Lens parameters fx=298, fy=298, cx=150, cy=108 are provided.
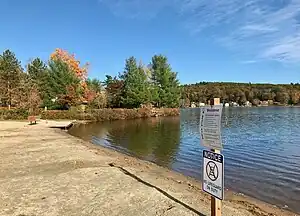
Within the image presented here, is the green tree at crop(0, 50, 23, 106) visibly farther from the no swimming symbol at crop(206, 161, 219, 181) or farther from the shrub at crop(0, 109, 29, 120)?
the no swimming symbol at crop(206, 161, 219, 181)

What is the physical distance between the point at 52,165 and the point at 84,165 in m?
1.24

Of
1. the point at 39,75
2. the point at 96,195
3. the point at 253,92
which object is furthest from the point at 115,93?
the point at 253,92

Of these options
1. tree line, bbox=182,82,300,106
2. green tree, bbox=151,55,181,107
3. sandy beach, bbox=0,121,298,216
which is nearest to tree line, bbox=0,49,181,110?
green tree, bbox=151,55,181,107

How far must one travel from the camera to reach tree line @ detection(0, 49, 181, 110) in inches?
2184

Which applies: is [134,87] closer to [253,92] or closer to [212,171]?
[212,171]

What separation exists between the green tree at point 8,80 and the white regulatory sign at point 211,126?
55.8m

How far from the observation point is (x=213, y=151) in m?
5.17

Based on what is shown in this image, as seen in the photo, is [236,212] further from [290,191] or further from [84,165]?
[84,165]

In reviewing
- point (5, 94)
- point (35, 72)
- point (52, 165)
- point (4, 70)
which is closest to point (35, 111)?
point (5, 94)

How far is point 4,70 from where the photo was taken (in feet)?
184

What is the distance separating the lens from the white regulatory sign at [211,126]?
5.00 meters

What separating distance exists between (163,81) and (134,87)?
8.66 meters

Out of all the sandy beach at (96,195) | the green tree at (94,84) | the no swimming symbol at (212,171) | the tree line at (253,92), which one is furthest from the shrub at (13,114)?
the tree line at (253,92)

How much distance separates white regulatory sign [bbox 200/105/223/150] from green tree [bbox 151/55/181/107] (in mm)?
64391
